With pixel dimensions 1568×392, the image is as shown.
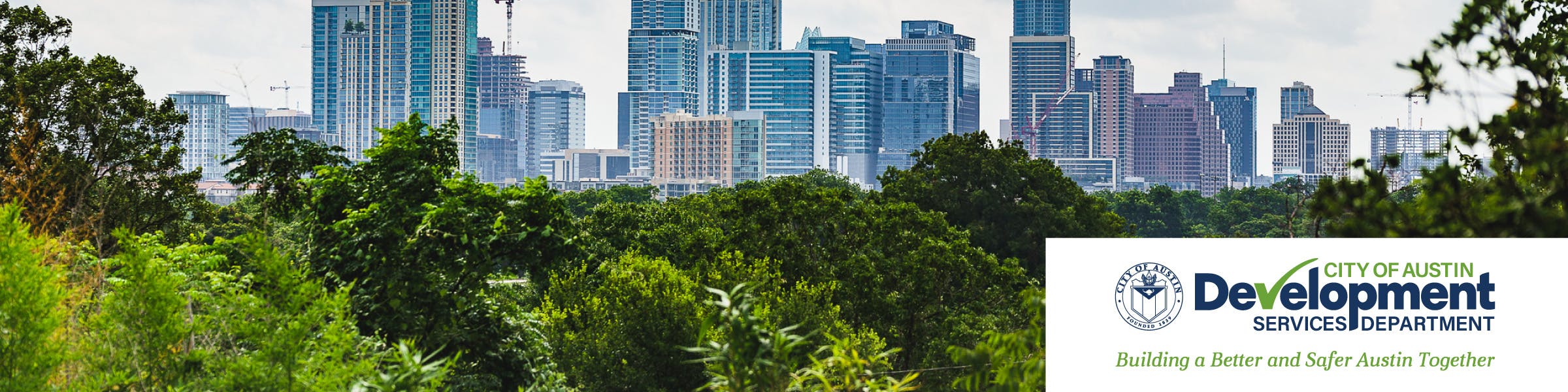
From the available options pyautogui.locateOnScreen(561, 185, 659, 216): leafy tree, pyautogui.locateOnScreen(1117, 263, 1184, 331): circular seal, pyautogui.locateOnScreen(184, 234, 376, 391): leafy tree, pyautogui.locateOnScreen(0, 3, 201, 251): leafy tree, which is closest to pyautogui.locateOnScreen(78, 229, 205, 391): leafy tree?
pyautogui.locateOnScreen(184, 234, 376, 391): leafy tree

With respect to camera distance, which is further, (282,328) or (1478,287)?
(282,328)

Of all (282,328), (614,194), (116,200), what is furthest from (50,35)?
(614,194)

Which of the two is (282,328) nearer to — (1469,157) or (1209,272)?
(1209,272)

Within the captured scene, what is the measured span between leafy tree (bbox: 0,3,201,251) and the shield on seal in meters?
17.1

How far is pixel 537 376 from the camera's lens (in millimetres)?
11375

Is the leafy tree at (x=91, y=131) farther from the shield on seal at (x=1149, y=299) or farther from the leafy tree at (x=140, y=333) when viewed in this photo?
the shield on seal at (x=1149, y=299)

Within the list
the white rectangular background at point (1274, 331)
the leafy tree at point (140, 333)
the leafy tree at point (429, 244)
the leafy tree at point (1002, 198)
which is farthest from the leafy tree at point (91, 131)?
the leafy tree at point (1002, 198)

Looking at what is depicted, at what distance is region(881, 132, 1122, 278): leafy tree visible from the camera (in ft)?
120

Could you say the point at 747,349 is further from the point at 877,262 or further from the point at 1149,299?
the point at 877,262

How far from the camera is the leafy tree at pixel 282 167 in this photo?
1205cm

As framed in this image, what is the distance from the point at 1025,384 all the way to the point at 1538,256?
2.57 metres

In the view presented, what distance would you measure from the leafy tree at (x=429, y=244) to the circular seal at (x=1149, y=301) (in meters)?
5.60

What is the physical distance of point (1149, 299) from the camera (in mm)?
6184

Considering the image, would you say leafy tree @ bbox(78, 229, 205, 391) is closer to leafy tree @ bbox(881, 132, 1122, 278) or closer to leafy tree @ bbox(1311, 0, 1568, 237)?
leafy tree @ bbox(1311, 0, 1568, 237)
